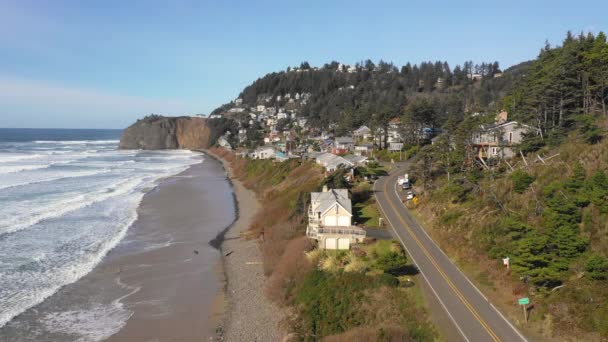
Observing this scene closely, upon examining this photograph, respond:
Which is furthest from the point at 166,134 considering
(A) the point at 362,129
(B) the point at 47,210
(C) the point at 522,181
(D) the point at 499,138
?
(C) the point at 522,181

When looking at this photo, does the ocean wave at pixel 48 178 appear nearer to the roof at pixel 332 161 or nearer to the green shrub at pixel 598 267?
the roof at pixel 332 161

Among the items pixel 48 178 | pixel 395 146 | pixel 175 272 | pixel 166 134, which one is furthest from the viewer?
pixel 166 134

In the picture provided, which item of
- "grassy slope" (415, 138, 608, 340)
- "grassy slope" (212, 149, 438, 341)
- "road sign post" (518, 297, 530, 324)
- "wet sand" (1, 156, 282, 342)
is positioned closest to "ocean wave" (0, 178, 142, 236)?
"wet sand" (1, 156, 282, 342)

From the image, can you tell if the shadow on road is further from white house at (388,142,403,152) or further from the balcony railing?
white house at (388,142,403,152)

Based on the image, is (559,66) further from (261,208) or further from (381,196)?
(261,208)

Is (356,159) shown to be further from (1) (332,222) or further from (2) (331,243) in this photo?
(2) (331,243)

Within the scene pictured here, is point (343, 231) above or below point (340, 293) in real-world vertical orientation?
above

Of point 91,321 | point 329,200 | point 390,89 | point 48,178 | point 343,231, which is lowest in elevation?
point 91,321
